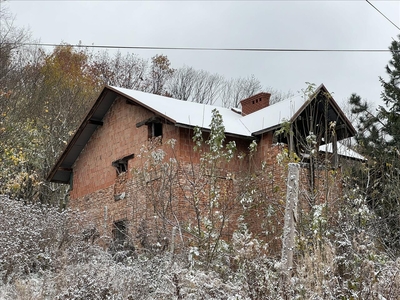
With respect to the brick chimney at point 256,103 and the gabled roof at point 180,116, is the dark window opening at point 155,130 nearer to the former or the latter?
the gabled roof at point 180,116

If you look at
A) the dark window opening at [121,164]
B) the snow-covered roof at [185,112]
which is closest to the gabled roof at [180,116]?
the snow-covered roof at [185,112]

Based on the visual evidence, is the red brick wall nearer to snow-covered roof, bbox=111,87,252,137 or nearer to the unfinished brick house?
the unfinished brick house

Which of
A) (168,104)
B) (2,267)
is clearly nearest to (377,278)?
(2,267)

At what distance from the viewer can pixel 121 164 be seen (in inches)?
764

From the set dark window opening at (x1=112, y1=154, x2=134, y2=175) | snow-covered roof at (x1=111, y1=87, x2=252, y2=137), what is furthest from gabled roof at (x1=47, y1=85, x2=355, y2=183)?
dark window opening at (x1=112, y1=154, x2=134, y2=175)

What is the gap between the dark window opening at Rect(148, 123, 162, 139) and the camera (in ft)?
59.1

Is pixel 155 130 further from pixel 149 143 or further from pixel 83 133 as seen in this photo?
pixel 83 133

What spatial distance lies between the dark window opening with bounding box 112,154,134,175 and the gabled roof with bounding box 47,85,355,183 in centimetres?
166

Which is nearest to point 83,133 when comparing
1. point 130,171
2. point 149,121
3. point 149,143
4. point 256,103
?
point 130,171

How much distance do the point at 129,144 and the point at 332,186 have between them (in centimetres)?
898

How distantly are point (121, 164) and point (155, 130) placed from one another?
1764 mm

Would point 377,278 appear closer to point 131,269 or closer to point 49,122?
point 131,269

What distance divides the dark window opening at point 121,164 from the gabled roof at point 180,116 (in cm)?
166

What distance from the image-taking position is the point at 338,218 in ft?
34.4
